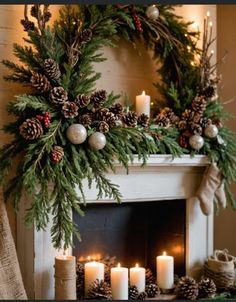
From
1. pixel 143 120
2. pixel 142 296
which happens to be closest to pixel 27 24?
pixel 143 120

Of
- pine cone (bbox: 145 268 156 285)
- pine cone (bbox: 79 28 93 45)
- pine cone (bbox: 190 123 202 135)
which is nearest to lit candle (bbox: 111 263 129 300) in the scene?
pine cone (bbox: 145 268 156 285)

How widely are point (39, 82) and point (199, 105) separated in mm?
789

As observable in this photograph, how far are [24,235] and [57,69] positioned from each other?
706mm

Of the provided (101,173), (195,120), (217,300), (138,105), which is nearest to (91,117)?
(101,173)

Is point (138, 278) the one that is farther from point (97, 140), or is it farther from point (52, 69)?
point (52, 69)

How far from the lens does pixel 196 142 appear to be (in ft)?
7.61

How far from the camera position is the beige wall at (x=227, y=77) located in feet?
10.0

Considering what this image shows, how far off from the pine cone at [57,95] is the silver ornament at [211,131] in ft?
2.46

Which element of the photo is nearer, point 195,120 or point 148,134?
point 148,134

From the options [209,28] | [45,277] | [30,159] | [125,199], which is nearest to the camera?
[30,159]

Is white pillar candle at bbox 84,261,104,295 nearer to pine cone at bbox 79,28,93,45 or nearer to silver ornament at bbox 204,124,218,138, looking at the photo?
silver ornament at bbox 204,124,218,138

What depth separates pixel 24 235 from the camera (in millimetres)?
2123

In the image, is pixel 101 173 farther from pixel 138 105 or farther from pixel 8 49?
pixel 8 49

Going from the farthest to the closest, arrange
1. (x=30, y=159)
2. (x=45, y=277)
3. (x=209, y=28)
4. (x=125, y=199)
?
(x=209, y=28), (x=125, y=199), (x=45, y=277), (x=30, y=159)
